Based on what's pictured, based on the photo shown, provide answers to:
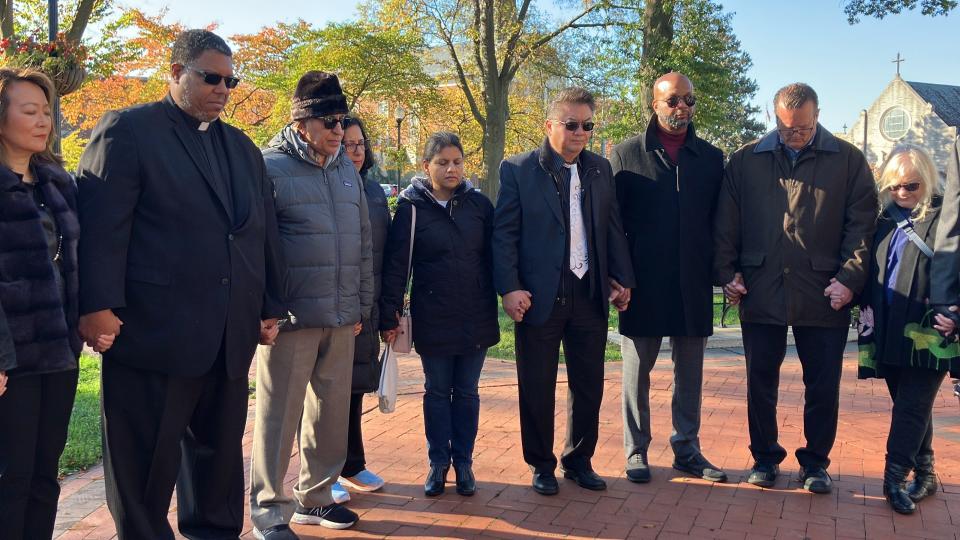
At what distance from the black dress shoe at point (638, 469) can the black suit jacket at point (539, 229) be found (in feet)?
3.12

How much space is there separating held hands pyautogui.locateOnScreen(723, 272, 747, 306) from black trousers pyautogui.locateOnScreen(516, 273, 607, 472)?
715 mm

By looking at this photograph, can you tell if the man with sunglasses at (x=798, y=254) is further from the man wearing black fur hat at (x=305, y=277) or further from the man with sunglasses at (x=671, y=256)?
the man wearing black fur hat at (x=305, y=277)

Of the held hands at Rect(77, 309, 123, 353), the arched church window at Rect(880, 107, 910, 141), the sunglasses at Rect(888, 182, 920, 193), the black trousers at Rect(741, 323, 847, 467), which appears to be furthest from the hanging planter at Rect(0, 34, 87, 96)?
the arched church window at Rect(880, 107, 910, 141)

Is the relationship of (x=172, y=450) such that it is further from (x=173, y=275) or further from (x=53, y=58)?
(x=53, y=58)

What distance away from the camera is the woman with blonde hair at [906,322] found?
4129 mm

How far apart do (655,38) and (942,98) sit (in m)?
61.6

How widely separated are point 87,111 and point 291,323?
22.0 m

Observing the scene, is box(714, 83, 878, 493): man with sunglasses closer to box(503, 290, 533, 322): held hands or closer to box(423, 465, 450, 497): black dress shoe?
box(503, 290, 533, 322): held hands

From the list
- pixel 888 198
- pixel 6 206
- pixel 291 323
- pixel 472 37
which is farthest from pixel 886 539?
pixel 472 37

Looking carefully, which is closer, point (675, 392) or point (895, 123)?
point (675, 392)

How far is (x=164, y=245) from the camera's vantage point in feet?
10.4

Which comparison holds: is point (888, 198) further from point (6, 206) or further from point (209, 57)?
point (6, 206)

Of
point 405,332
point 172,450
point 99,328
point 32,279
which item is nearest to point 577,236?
point 405,332

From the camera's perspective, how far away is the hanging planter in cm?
770
